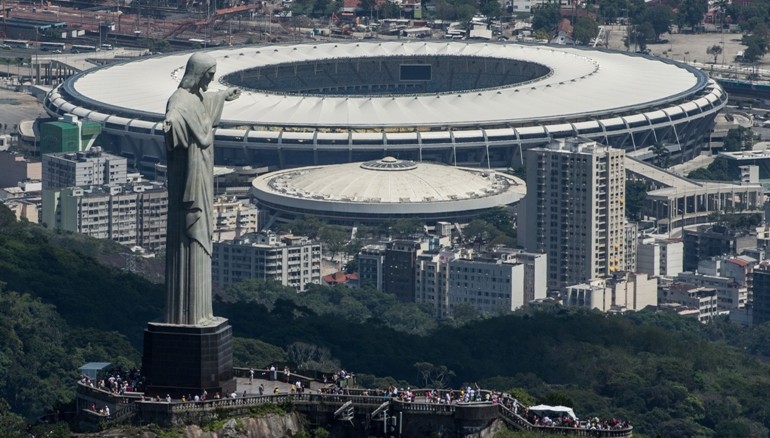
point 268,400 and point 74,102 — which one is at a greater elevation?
point 268,400

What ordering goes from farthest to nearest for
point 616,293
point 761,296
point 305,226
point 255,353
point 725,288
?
point 305,226 → point 725,288 → point 761,296 → point 616,293 → point 255,353

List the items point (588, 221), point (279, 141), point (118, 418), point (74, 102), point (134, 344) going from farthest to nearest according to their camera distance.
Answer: point (74, 102)
point (279, 141)
point (588, 221)
point (134, 344)
point (118, 418)

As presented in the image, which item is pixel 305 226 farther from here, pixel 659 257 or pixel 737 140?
pixel 737 140

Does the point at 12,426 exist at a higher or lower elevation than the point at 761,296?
higher

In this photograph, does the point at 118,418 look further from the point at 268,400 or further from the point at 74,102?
the point at 74,102

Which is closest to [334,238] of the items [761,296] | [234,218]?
[234,218]

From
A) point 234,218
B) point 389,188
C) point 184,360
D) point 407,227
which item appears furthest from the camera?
point 389,188

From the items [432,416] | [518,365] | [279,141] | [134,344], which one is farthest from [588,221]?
[432,416]
